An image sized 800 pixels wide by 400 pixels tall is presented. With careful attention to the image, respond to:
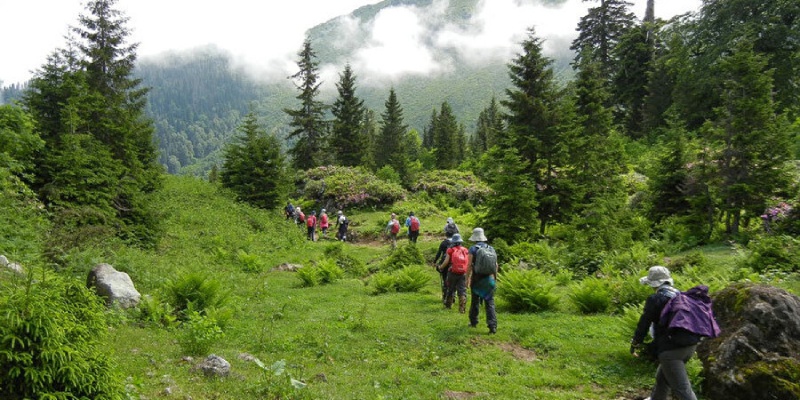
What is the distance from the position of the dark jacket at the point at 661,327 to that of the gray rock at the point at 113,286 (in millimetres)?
9641

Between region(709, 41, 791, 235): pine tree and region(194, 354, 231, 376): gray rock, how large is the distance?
59.8 ft

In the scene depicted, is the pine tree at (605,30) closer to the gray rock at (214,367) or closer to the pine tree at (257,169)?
the pine tree at (257,169)

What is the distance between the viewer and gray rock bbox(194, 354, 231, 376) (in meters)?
6.24

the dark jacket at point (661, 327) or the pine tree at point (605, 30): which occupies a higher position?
the pine tree at point (605, 30)

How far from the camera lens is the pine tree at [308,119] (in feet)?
154

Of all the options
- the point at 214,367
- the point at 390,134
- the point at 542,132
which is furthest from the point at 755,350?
the point at 390,134

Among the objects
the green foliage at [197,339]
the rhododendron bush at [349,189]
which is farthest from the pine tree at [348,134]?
the green foliage at [197,339]

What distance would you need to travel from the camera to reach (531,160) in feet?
72.4

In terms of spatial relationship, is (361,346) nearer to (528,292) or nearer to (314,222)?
(528,292)

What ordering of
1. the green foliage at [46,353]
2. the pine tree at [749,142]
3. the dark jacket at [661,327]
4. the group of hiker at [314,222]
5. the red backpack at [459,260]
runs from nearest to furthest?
the green foliage at [46,353]
the dark jacket at [661,327]
the red backpack at [459,260]
the pine tree at [749,142]
the group of hiker at [314,222]

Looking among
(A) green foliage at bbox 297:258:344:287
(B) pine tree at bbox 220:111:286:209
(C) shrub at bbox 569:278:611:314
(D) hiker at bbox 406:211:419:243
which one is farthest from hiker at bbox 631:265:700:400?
(B) pine tree at bbox 220:111:286:209

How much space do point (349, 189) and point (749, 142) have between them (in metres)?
26.1

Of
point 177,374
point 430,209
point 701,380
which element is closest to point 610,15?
point 430,209

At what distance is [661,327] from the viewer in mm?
5508
